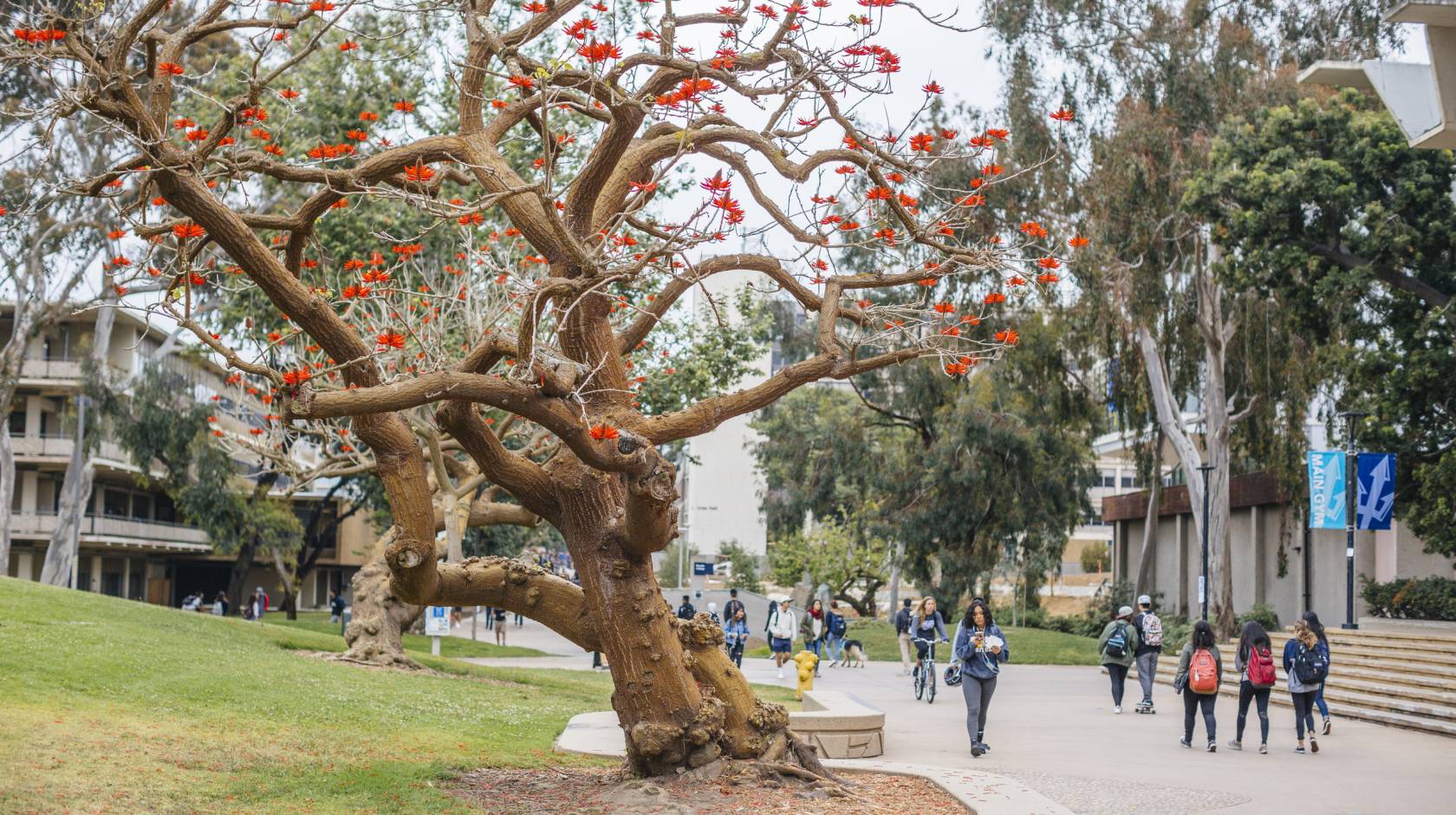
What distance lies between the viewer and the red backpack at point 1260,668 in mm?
14250

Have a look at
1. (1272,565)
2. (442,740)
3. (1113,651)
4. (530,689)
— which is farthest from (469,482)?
(1272,565)

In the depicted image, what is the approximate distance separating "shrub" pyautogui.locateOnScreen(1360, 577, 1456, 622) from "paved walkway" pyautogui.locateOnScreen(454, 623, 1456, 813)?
7425 mm

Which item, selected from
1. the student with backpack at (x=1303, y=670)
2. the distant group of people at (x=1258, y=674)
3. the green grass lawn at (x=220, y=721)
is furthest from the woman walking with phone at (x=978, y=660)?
the green grass lawn at (x=220, y=721)

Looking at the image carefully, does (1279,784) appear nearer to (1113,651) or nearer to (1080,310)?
(1113,651)

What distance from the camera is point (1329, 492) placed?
977 inches

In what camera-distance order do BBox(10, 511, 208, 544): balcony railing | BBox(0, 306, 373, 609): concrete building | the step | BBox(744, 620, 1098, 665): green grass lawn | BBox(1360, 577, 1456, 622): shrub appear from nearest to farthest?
the step, BBox(1360, 577, 1456, 622): shrub, BBox(744, 620, 1098, 665): green grass lawn, BBox(0, 306, 373, 609): concrete building, BBox(10, 511, 208, 544): balcony railing

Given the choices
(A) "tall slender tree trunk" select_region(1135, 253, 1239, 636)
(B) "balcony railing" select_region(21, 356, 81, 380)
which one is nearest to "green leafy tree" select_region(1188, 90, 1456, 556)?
(A) "tall slender tree trunk" select_region(1135, 253, 1239, 636)

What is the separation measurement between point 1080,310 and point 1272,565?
38.3ft

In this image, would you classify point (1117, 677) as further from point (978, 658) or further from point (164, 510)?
point (164, 510)

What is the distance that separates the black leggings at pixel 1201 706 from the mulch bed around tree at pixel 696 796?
533 cm

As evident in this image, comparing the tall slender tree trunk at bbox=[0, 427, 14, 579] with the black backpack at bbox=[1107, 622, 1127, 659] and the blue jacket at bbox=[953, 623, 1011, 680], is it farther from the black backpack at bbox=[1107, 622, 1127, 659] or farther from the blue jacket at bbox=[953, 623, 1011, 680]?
the blue jacket at bbox=[953, 623, 1011, 680]

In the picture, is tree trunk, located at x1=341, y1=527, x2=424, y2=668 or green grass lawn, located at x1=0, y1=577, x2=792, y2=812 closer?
green grass lawn, located at x1=0, y1=577, x2=792, y2=812

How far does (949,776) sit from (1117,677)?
921 cm

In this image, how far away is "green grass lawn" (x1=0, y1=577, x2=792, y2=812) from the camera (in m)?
9.12
